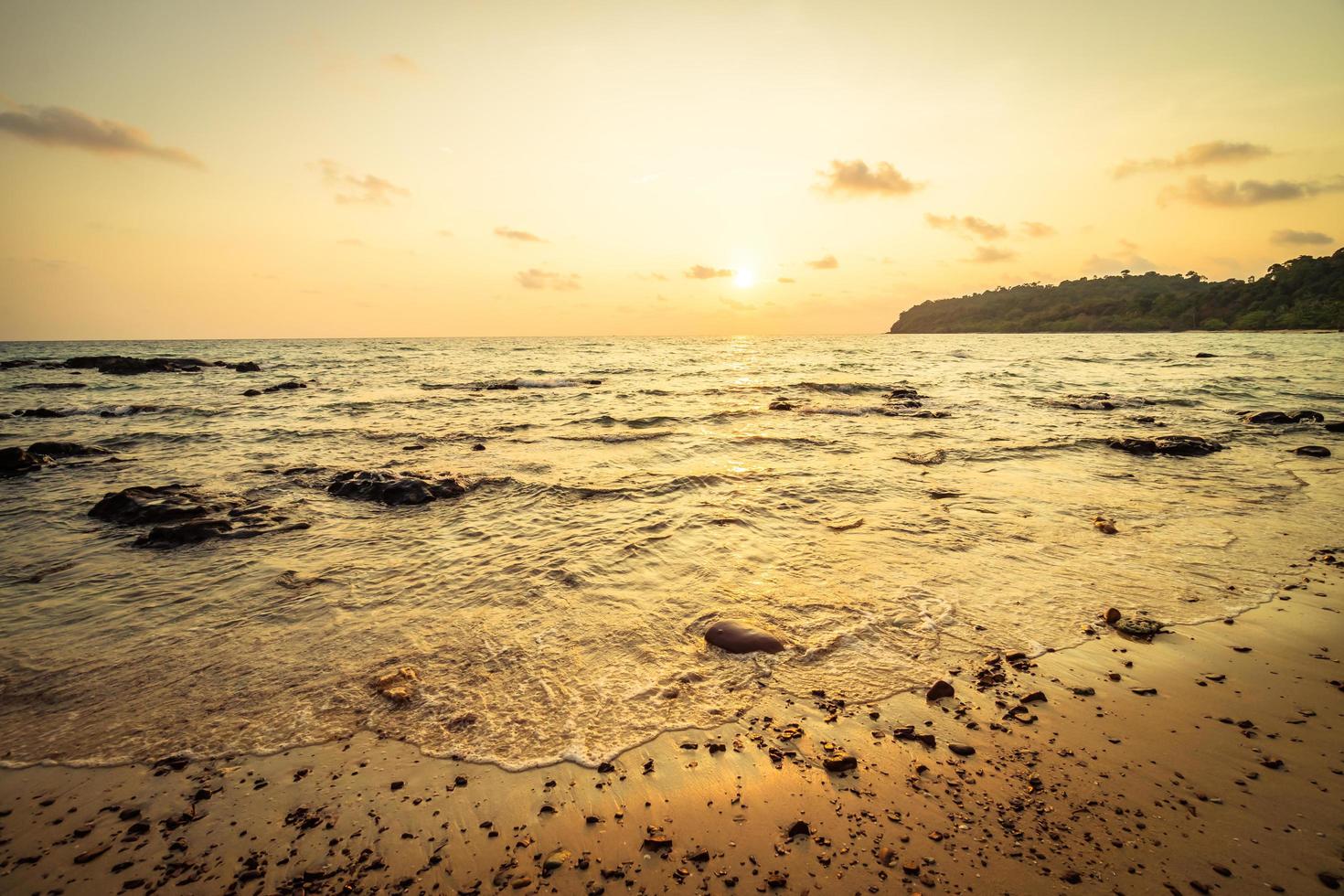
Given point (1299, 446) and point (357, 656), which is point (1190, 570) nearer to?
point (357, 656)

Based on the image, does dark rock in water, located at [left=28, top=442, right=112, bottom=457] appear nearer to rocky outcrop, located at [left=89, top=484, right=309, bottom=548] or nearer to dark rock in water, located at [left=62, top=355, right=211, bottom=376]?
rocky outcrop, located at [left=89, top=484, right=309, bottom=548]

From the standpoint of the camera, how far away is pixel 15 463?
42.7 ft

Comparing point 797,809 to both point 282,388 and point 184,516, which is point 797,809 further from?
point 282,388

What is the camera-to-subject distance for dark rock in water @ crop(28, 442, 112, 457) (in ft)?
48.0

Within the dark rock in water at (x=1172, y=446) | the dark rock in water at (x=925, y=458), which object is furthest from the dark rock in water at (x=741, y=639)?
the dark rock in water at (x=1172, y=446)

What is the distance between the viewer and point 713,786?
3.60 metres

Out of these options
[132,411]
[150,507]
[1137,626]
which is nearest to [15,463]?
[150,507]

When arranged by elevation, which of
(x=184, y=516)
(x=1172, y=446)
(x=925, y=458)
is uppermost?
(x=1172, y=446)

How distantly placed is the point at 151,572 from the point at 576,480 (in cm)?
692

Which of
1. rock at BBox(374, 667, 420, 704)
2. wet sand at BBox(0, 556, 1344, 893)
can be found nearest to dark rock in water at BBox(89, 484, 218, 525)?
wet sand at BBox(0, 556, 1344, 893)

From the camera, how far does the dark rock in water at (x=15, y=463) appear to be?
12875 mm

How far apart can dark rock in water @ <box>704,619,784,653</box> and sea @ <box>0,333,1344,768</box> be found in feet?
0.38

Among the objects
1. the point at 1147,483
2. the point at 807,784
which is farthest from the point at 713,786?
the point at 1147,483

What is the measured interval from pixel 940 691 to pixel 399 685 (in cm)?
467
